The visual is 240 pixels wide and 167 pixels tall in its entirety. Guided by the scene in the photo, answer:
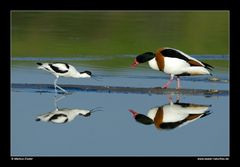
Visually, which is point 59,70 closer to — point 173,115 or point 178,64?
point 178,64

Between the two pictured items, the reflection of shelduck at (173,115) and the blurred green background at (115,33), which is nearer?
the reflection of shelduck at (173,115)

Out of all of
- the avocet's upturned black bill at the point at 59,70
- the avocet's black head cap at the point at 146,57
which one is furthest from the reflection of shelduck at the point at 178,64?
the avocet's upturned black bill at the point at 59,70

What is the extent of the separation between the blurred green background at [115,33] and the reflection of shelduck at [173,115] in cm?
403

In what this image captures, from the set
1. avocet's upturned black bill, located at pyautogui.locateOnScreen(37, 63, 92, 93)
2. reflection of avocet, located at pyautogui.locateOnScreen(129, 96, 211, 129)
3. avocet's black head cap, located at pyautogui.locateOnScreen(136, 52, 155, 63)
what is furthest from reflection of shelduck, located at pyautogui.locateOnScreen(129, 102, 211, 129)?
avocet's upturned black bill, located at pyautogui.locateOnScreen(37, 63, 92, 93)

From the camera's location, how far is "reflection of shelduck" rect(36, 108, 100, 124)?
9930 mm

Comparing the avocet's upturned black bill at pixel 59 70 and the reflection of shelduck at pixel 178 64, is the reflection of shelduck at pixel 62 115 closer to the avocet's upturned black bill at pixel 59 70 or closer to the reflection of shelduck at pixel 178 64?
the avocet's upturned black bill at pixel 59 70

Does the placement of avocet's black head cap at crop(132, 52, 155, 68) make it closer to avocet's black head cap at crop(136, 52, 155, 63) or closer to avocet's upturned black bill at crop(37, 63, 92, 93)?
avocet's black head cap at crop(136, 52, 155, 63)

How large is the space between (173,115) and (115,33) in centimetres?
622

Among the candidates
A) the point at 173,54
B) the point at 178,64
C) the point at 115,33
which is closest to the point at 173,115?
the point at 178,64

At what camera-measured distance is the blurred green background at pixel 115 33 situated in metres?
14.6

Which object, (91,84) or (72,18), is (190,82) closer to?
(91,84)

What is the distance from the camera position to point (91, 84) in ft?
38.8

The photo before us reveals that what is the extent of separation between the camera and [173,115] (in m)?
9.98

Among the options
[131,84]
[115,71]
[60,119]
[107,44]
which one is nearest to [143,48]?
[107,44]
